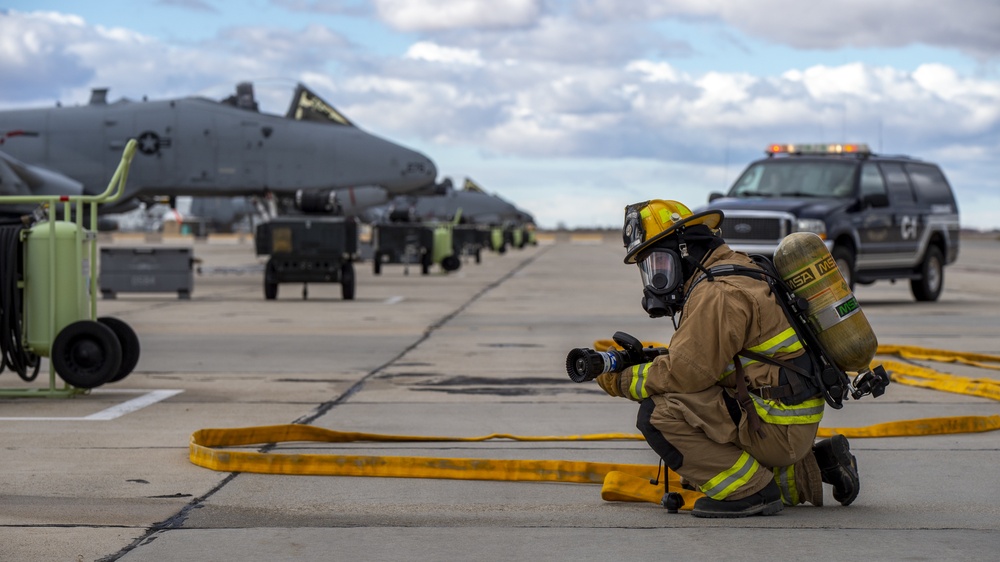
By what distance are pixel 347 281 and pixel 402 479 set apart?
49.4ft

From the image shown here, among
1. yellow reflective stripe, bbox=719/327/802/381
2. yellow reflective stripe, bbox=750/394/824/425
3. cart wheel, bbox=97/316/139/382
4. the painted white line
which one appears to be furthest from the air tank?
cart wheel, bbox=97/316/139/382

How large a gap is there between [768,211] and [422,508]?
45.1 ft

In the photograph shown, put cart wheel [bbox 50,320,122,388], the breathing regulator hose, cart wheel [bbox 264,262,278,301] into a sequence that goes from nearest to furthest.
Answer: the breathing regulator hose, cart wheel [bbox 50,320,122,388], cart wheel [bbox 264,262,278,301]

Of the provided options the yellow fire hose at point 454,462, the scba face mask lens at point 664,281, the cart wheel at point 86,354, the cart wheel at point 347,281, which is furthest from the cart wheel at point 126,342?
the cart wheel at point 347,281

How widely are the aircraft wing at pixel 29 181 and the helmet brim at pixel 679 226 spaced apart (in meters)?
19.0

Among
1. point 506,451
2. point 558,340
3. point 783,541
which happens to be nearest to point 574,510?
point 783,541

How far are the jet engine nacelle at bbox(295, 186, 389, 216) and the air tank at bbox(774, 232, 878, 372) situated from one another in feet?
69.9

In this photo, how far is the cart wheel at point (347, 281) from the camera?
21.1 m

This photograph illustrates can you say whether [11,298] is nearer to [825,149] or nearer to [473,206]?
[825,149]

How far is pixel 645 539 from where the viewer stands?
4934 millimetres

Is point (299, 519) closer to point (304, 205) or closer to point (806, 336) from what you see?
point (806, 336)

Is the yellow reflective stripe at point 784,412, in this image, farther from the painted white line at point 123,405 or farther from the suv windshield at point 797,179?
the suv windshield at point 797,179

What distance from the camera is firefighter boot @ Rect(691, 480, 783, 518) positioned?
5.29m

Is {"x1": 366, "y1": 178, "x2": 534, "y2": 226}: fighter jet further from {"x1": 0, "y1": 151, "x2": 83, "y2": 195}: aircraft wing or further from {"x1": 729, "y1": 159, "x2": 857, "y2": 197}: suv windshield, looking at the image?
{"x1": 729, "y1": 159, "x2": 857, "y2": 197}: suv windshield
